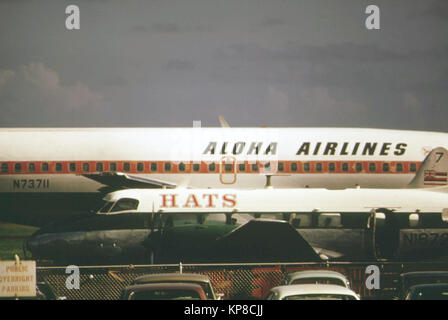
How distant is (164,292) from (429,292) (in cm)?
412

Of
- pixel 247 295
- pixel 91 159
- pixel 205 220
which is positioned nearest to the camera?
pixel 247 295

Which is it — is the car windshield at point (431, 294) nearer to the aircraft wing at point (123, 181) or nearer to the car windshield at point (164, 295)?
the car windshield at point (164, 295)

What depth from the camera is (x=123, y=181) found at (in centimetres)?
2791

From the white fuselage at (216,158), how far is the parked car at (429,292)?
1748cm

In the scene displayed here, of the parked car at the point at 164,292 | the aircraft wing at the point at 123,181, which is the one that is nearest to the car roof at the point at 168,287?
the parked car at the point at 164,292

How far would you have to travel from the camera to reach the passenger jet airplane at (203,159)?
2877cm

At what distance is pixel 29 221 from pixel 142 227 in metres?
13.1

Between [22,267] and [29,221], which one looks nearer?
[22,267]

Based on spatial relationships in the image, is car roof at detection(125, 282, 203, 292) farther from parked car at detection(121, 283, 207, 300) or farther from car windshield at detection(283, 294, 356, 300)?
car windshield at detection(283, 294, 356, 300)
